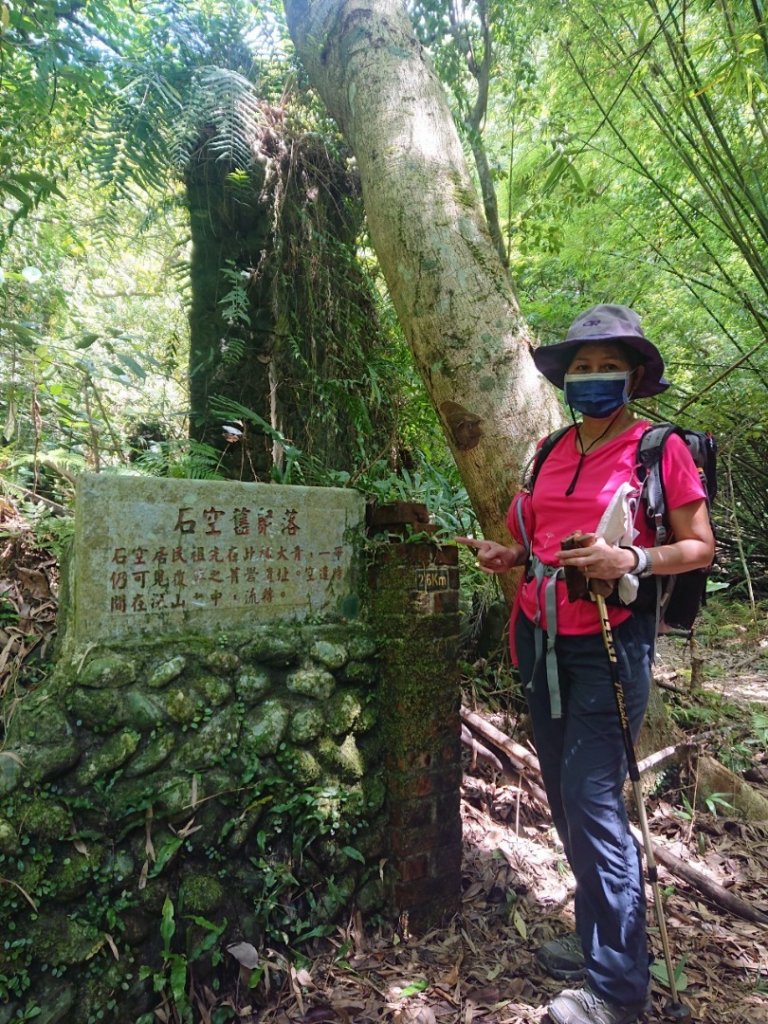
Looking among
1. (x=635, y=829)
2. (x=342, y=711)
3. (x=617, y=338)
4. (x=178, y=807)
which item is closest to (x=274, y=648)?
(x=342, y=711)

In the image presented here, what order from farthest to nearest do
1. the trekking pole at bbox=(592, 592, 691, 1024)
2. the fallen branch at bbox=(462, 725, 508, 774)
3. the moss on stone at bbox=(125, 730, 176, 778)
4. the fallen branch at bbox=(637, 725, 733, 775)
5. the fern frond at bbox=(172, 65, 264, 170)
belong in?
the fern frond at bbox=(172, 65, 264, 170), the fallen branch at bbox=(462, 725, 508, 774), the fallen branch at bbox=(637, 725, 733, 775), the moss on stone at bbox=(125, 730, 176, 778), the trekking pole at bbox=(592, 592, 691, 1024)

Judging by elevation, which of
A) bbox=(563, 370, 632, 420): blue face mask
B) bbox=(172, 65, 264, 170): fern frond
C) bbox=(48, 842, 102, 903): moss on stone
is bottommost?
bbox=(48, 842, 102, 903): moss on stone

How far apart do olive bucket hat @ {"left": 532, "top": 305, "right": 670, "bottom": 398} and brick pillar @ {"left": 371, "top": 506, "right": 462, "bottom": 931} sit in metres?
0.86

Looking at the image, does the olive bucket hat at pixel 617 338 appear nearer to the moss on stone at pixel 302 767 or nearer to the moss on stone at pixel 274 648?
the moss on stone at pixel 274 648

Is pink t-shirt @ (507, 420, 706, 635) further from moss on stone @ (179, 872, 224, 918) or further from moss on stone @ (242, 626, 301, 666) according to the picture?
moss on stone @ (179, 872, 224, 918)

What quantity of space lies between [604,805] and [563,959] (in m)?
0.75

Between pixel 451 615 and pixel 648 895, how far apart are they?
1432mm

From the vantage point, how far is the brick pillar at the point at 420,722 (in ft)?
8.06

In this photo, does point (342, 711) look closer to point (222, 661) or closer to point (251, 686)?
point (251, 686)

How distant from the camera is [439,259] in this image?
2.90 m

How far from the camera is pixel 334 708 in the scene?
96.4 inches

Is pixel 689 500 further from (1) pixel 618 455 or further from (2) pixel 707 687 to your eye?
(2) pixel 707 687

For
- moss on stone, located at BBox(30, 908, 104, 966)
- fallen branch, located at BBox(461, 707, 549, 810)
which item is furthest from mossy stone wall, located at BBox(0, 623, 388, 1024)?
fallen branch, located at BBox(461, 707, 549, 810)

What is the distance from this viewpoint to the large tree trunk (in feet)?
9.15
